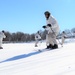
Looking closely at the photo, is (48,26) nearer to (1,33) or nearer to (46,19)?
(46,19)

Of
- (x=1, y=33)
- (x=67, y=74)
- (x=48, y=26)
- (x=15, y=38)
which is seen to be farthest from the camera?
(x=15, y=38)

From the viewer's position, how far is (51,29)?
30.0 ft

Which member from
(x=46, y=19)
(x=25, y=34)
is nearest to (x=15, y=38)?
(x=25, y=34)

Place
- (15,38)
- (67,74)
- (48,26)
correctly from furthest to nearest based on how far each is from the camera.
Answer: (15,38), (48,26), (67,74)

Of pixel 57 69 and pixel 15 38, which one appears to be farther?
pixel 15 38

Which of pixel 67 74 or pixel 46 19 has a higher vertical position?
pixel 46 19

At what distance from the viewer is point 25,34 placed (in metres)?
124

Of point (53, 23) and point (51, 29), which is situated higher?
point (53, 23)

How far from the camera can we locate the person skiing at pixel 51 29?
9070 millimetres

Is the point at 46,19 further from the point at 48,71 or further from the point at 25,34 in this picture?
the point at 25,34

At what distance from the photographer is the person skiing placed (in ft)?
29.8

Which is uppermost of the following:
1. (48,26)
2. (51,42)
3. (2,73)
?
(48,26)

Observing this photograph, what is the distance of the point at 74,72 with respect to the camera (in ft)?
12.5

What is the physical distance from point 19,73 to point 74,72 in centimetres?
104
